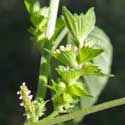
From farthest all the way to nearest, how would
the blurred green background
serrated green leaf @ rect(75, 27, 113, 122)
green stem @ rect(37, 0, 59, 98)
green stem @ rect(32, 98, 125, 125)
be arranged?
1. the blurred green background
2. serrated green leaf @ rect(75, 27, 113, 122)
3. green stem @ rect(37, 0, 59, 98)
4. green stem @ rect(32, 98, 125, 125)

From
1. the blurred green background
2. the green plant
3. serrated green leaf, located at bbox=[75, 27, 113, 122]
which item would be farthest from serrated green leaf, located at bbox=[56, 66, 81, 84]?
the blurred green background

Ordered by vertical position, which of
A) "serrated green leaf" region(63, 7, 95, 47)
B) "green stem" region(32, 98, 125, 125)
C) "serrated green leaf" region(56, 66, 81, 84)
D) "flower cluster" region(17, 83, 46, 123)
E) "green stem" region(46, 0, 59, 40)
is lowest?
"green stem" region(32, 98, 125, 125)

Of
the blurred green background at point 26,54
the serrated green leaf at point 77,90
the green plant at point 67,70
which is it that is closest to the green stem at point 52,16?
the green plant at point 67,70

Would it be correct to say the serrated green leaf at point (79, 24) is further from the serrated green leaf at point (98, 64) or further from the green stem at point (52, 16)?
the serrated green leaf at point (98, 64)

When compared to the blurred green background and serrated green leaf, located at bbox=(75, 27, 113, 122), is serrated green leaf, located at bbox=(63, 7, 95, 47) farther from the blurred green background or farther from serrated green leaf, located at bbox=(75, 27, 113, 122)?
the blurred green background

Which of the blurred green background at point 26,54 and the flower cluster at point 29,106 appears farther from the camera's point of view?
the blurred green background at point 26,54

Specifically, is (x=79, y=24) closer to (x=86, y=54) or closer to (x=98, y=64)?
(x=86, y=54)

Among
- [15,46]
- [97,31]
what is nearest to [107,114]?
[15,46]
